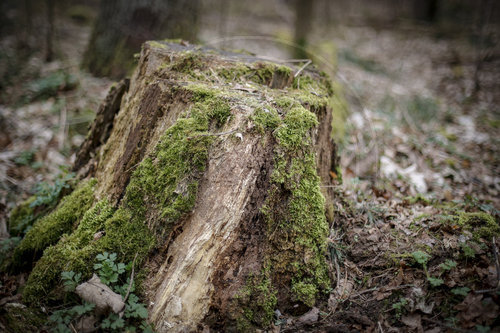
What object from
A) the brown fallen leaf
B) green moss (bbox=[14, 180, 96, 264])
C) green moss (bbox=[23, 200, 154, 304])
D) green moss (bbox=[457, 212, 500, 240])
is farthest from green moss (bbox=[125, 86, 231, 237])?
green moss (bbox=[457, 212, 500, 240])

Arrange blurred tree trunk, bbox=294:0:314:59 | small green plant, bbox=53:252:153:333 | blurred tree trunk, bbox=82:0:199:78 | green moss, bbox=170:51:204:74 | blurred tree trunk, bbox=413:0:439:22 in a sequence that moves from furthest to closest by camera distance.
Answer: blurred tree trunk, bbox=413:0:439:22, blurred tree trunk, bbox=294:0:314:59, blurred tree trunk, bbox=82:0:199:78, green moss, bbox=170:51:204:74, small green plant, bbox=53:252:153:333

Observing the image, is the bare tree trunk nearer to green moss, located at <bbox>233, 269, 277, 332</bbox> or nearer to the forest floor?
the forest floor

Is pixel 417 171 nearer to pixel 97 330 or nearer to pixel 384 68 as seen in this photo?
pixel 97 330

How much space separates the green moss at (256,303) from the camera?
80.1 inches

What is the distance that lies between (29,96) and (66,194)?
3436 mm

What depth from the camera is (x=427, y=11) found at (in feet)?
51.6

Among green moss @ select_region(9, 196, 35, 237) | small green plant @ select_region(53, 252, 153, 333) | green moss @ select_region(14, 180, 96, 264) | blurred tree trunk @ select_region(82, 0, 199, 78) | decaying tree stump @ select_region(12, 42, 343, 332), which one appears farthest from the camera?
blurred tree trunk @ select_region(82, 0, 199, 78)

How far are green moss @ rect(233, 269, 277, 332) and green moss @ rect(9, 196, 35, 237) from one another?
2.51 metres

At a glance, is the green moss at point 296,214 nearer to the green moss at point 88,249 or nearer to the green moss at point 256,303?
the green moss at point 256,303

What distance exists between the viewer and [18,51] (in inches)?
264

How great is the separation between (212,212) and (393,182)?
3.07 m

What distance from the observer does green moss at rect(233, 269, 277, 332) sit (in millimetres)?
2035

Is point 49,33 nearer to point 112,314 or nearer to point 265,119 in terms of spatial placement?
point 265,119

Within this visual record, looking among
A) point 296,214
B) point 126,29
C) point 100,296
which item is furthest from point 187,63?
point 126,29
